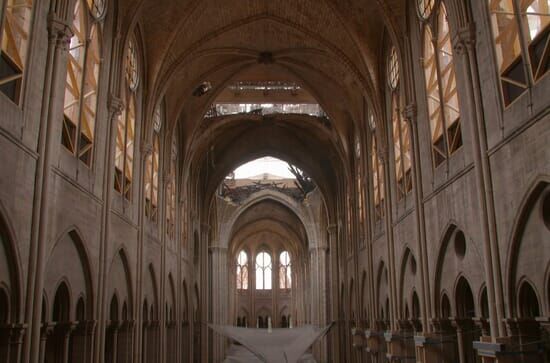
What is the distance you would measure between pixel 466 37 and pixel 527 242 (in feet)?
15.0

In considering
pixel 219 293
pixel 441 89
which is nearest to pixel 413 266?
pixel 441 89

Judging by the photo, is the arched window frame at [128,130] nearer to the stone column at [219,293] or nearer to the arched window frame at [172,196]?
the arched window frame at [172,196]

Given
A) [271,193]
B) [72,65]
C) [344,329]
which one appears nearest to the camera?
[72,65]

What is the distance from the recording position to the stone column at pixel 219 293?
40.6 m

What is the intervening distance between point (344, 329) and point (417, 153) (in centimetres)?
1929

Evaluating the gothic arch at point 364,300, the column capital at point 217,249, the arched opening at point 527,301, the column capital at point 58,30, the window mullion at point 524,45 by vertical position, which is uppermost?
the column capital at point 58,30

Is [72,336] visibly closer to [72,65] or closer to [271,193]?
[72,65]

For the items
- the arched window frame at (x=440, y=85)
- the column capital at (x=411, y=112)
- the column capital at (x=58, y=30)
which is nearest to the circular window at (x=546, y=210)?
the arched window frame at (x=440, y=85)

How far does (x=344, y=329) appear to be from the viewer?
111 ft

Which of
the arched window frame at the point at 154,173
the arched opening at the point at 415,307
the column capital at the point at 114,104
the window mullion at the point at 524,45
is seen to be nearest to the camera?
the window mullion at the point at 524,45

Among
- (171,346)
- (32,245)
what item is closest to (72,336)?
(32,245)

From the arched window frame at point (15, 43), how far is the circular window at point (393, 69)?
1205 centimetres

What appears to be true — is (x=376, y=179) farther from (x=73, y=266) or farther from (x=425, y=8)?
(x=73, y=266)

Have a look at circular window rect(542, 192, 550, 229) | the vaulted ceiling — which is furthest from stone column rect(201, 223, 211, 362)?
circular window rect(542, 192, 550, 229)
